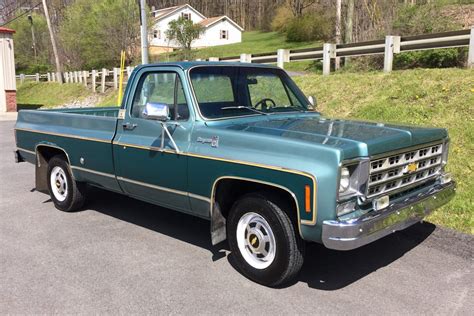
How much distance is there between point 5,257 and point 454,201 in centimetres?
522

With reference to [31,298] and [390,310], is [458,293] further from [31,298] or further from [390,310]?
[31,298]

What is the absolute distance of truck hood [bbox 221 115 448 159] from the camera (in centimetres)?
369

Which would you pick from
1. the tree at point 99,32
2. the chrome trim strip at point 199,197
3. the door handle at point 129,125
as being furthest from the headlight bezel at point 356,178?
the tree at point 99,32

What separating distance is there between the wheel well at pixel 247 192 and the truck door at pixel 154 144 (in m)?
0.41

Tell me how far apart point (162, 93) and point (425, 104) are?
19.0ft

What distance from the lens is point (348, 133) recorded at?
4090 mm

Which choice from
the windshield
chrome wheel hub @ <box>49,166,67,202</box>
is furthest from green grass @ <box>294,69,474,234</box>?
chrome wheel hub @ <box>49,166,67,202</box>

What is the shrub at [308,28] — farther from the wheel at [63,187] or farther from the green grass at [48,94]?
the wheel at [63,187]

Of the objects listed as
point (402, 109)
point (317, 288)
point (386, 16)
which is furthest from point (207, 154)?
point (386, 16)

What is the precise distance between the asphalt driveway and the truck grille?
0.86 meters

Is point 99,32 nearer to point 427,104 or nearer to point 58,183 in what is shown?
point 427,104

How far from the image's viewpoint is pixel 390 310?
3707 mm

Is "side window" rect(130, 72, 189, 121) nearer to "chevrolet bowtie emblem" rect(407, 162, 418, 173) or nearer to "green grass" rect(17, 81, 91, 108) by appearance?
"chevrolet bowtie emblem" rect(407, 162, 418, 173)

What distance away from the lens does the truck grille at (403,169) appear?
383cm
